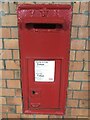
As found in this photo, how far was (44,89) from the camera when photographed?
2.50 m

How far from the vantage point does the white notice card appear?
7.73ft

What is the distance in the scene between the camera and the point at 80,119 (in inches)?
107

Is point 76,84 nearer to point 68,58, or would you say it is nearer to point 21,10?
point 68,58

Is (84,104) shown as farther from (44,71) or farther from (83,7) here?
(83,7)

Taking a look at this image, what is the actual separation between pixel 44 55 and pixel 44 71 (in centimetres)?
17

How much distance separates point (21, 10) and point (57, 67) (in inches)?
24.7

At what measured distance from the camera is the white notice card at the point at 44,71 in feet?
7.73

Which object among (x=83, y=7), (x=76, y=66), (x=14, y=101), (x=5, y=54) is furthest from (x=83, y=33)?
(x=14, y=101)

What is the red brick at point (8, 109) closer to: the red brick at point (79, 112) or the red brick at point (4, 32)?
the red brick at point (79, 112)

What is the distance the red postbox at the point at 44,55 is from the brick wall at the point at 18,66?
7 centimetres

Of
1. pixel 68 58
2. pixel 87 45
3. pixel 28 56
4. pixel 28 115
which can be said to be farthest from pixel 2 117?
pixel 87 45

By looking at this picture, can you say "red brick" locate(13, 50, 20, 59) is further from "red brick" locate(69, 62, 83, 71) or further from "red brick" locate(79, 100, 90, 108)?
"red brick" locate(79, 100, 90, 108)

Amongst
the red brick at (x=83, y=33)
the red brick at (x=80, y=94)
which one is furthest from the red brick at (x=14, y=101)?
the red brick at (x=83, y=33)

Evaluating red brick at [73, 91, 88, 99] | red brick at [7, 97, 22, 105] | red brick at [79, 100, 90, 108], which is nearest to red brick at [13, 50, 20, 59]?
red brick at [7, 97, 22, 105]
